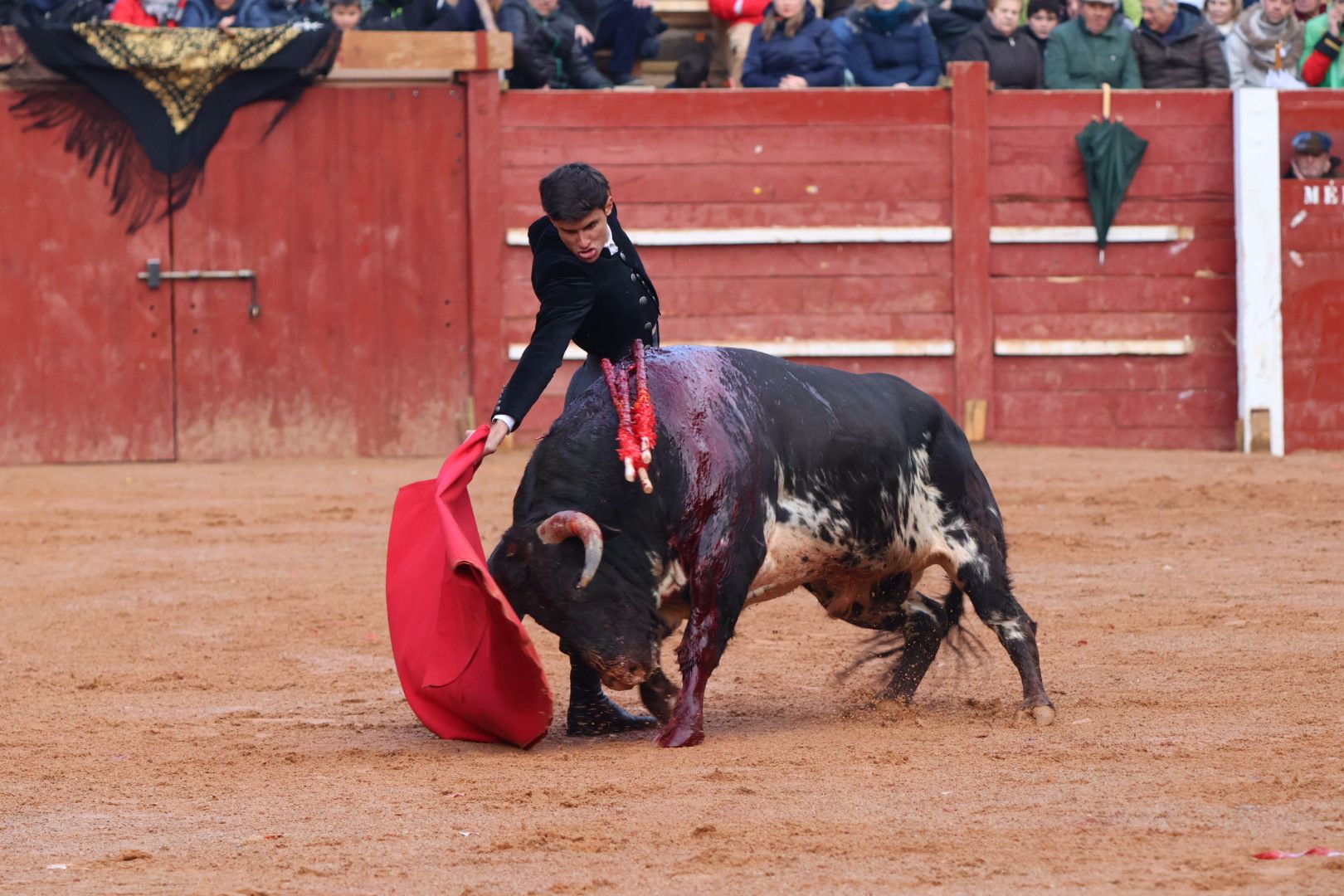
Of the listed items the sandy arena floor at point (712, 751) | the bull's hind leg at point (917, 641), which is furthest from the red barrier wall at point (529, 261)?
the bull's hind leg at point (917, 641)

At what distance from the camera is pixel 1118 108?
11.6 metres

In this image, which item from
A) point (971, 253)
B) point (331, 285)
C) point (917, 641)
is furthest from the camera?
point (971, 253)

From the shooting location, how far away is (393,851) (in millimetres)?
3604

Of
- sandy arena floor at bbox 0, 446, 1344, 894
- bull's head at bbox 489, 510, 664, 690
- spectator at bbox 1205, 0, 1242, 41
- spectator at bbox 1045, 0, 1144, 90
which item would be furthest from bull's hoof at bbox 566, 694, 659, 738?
spectator at bbox 1205, 0, 1242, 41

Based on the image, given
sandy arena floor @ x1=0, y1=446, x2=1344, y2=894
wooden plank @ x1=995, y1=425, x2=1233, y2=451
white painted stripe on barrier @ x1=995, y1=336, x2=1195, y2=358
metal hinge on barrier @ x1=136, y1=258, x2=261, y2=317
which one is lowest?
sandy arena floor @ x1=0, y1=446, x2=1344, y2=894

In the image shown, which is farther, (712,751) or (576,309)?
(576,309)

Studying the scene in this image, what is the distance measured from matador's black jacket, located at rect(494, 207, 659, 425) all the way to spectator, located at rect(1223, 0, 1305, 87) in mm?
8209

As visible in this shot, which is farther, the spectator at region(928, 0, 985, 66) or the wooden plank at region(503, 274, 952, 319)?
the spectator at region(928, 0, 985, 66)

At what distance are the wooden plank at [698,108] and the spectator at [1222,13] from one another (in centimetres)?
235

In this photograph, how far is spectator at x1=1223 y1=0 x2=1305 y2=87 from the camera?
12.0 m

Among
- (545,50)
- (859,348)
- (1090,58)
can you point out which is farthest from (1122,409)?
(545,50)

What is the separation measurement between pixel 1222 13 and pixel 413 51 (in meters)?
5.34

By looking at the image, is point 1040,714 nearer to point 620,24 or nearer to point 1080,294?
point 1080,294

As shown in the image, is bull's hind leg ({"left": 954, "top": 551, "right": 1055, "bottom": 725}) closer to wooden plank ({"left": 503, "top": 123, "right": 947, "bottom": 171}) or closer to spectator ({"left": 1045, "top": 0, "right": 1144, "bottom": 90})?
wooden plank ({"left": 503, "top": 123, "right": 947, "bottom": 171})
